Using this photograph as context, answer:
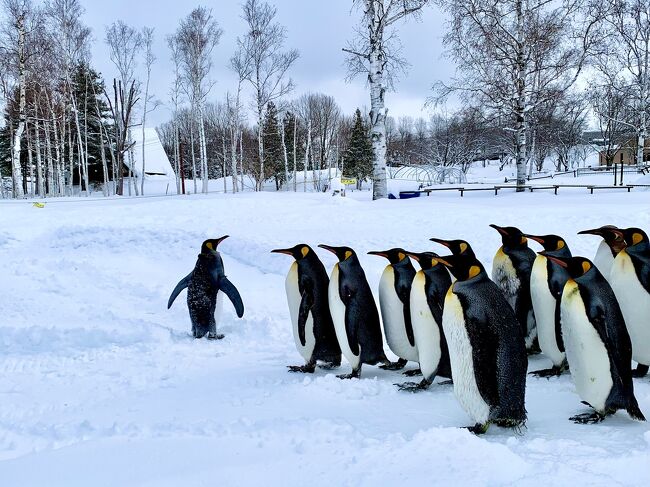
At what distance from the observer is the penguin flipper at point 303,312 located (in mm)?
4309

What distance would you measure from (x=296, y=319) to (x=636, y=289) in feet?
8.43

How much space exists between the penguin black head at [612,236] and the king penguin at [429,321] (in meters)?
1.24

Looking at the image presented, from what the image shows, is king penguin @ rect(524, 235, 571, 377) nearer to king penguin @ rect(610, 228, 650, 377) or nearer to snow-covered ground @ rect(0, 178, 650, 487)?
snow-covered ground @ rect(0, 178, 650, 487)

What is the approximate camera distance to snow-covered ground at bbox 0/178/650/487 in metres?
2.37

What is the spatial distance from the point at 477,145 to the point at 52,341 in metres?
50.9

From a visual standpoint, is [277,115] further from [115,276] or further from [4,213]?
[115,276]

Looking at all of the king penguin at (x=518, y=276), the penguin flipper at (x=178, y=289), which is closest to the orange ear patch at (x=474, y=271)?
the king penguin at (x=518, y=276)

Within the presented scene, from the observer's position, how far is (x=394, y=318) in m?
4.21

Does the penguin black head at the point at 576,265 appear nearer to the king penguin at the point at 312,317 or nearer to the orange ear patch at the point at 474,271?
the orange ear patch at the point at 474,271

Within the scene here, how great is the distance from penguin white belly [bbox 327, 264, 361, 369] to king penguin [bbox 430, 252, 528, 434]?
1259mm

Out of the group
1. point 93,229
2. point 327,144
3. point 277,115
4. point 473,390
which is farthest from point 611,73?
point 327,144

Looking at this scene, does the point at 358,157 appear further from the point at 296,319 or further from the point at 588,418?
the point at 588,418

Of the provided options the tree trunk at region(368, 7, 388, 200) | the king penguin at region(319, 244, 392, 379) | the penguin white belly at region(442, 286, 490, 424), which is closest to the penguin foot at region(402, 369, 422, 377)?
the king penguin at region(319, 244, 392, 379)

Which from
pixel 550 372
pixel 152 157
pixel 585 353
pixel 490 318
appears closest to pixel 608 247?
pixel 550 372
